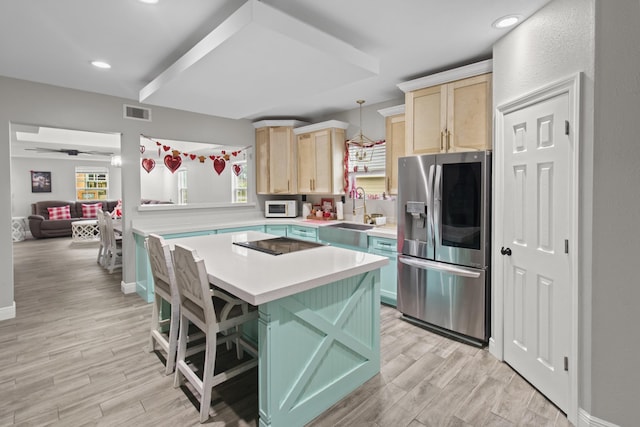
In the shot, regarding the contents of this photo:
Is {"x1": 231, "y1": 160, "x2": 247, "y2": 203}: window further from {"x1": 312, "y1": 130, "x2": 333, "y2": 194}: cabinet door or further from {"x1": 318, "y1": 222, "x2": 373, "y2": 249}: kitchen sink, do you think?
{"x1": 318, "y1": 222, "x2": 373, "y2": 249}: kitchen sink

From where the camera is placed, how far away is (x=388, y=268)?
12.0 ft

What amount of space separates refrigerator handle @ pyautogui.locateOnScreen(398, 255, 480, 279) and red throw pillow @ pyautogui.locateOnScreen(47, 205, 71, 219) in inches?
381

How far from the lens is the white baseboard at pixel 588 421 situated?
1.72 m

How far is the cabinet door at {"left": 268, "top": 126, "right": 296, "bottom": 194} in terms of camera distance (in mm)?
5031

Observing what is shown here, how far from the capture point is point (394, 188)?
12.8 ft

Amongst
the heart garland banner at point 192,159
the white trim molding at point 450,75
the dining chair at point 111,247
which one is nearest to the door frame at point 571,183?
the white trim molding at point 450,75

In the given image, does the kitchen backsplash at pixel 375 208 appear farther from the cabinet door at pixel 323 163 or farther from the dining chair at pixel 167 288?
the dining chair at pixel 167 288

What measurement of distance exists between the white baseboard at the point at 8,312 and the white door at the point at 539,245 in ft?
15.6

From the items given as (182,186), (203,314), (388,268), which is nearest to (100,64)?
(203,314)

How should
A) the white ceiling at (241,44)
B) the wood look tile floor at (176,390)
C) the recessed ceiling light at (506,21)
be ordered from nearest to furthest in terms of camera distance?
→ the wood look tile floor at (176,390), the white ceiling at (241,44), the recessed ceiling light at (506,21)

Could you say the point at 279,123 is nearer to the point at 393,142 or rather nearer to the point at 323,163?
the point at 323,163

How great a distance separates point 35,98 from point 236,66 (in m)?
2.66

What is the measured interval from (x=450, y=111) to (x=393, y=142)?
37.3 inches

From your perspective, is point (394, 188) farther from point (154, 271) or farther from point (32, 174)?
point (32, 174)
